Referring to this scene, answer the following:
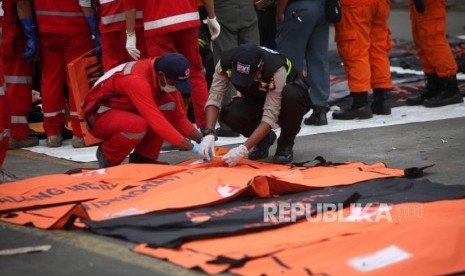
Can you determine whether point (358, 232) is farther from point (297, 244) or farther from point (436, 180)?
point (436, 180)

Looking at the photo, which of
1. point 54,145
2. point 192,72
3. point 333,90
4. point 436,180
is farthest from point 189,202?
point 333,90

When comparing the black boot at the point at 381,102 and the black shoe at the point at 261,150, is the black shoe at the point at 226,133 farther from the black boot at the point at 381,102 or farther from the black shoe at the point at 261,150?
the black boot at the point at 381,102

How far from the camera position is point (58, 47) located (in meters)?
8.48

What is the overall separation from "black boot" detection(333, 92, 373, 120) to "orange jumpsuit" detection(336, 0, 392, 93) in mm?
83

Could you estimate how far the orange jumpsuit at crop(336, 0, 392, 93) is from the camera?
358 inches

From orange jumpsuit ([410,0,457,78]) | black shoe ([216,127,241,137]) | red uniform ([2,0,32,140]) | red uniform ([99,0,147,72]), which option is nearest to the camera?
red uniform ([99,0,147,72])

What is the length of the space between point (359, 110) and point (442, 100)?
3.31 feet

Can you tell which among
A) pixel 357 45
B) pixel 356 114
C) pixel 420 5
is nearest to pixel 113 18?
pixel 357 45

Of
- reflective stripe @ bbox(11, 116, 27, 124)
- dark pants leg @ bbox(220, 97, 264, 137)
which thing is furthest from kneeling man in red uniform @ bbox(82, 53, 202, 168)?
reflective stripe @ bbox(11, 116, 27, 124)

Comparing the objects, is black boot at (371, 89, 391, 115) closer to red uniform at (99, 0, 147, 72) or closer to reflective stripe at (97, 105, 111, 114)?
red uniform at (99, 0, 147, 72)

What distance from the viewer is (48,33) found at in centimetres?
836

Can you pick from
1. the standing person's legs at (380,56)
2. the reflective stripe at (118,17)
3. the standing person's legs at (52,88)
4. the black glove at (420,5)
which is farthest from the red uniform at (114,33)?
the black glove at (420,5)

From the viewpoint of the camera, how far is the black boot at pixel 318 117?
29.7 feet

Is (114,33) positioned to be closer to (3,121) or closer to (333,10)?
(3,121)
